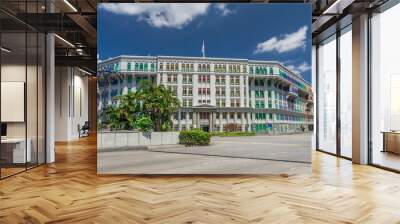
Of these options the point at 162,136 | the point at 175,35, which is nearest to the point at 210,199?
the point at 162,136

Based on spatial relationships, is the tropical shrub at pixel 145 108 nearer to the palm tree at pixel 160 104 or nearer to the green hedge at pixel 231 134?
the palm tree at pixel 160 104

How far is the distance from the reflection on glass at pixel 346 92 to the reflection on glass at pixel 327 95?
1.57ft

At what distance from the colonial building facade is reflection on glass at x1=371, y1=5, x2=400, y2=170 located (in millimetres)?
1673

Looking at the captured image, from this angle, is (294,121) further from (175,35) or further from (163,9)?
(163,9)

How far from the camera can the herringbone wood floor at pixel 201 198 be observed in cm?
374

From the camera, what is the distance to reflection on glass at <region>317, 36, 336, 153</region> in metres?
9.33

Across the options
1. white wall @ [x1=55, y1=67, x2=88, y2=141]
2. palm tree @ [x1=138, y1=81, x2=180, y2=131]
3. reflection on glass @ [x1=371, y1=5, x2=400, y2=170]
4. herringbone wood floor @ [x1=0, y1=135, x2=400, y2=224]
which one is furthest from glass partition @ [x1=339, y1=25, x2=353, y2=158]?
white wall @ [x1=55, y1=67, x2=88, y2=141]

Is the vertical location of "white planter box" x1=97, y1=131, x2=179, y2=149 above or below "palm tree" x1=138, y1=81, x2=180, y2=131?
below

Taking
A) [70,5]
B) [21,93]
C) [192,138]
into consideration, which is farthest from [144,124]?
[70,5]

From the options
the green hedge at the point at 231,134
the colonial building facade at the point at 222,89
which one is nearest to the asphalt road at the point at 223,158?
the green hedge at the point at 231,134

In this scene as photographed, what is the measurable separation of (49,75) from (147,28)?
9.30ft

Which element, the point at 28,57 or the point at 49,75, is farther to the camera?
the point at 49,75

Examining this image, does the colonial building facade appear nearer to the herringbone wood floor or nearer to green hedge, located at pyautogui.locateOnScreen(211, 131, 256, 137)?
green hedge, located at pyautogui.locateOnScreen(211, 131, 256, 137)

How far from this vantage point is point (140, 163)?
239 inches
